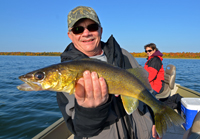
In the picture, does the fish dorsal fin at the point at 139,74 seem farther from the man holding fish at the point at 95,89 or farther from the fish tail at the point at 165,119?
the fish tail at the point at 165,119

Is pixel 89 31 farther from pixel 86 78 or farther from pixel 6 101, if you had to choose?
pixel 6 101

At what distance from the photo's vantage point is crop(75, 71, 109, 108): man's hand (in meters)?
1.87

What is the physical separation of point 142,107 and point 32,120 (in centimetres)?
701

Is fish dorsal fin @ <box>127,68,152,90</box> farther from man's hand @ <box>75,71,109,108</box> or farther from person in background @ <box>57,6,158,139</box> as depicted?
man's hand @ <box>75,71,109,108</box>

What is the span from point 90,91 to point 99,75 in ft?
0.90

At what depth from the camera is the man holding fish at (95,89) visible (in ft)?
6.25

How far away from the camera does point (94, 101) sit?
6.23 feet

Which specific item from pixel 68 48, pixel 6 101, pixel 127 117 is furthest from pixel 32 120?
pixel 127 117

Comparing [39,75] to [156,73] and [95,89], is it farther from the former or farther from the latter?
[156,73]

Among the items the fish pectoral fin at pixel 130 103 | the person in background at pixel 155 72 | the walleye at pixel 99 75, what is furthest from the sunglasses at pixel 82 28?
the person in background at pixel 155 72

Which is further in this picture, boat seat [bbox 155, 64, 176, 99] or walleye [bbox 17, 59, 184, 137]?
boat seat [bbox 155, 64, 176, 99]

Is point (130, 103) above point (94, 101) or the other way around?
the other way around

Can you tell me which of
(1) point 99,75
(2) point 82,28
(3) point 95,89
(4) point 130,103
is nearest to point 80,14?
(2) point 82,28

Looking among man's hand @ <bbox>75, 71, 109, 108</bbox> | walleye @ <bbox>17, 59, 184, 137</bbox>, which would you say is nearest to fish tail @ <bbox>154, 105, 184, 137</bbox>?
walleye @ <bbox>17, 59, 184, 137</bbox>
